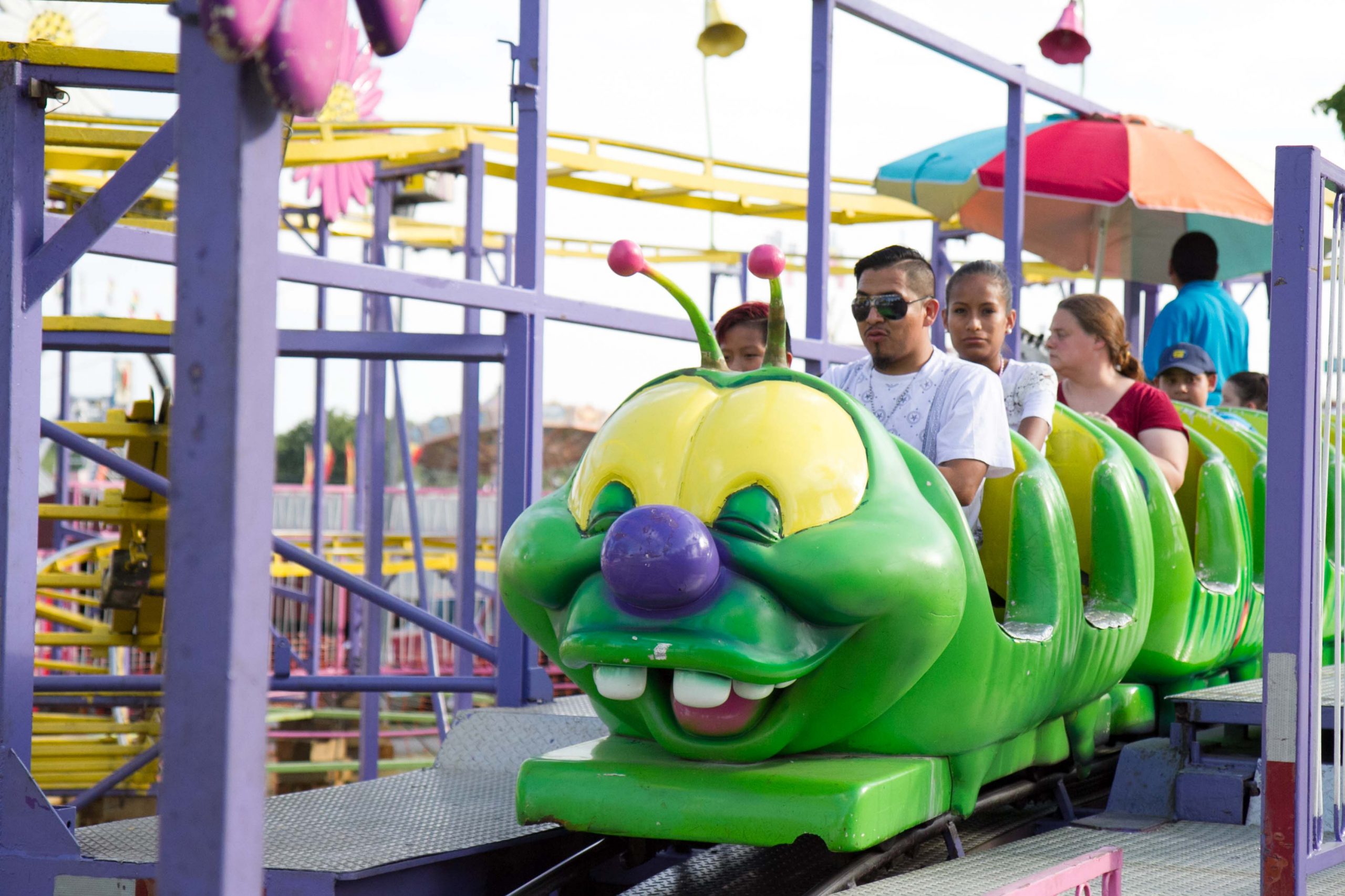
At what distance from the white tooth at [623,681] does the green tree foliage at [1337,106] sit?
11874 millimetres

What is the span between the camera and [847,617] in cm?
228

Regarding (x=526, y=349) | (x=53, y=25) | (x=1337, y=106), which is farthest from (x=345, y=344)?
(x=1337, y=106)

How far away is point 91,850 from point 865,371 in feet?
5.96

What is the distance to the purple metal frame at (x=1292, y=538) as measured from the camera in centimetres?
242

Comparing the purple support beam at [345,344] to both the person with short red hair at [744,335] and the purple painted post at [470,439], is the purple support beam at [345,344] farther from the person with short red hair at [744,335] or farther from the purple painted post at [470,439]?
the purple painted post at [470,439]

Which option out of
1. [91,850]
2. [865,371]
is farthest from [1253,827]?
[91,850]

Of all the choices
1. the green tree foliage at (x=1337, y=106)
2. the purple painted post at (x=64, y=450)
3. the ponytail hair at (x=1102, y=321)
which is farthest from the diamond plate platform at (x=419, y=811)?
the green tree foliage at (x=1337, y=106)

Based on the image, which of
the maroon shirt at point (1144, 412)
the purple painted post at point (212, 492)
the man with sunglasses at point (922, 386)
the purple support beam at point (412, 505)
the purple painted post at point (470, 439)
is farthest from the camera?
the purple support beam at point (412, 505)

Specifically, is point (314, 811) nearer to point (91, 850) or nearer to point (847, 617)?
point (91, 850)

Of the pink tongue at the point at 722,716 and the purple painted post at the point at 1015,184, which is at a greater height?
the purple painted post at the point at 1015,184

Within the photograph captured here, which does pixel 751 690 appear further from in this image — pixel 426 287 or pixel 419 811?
pixel 426 287

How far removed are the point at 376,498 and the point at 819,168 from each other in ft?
10.7

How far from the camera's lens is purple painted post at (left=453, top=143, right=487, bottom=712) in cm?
495

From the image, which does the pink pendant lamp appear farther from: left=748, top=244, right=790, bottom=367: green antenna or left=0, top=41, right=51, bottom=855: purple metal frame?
left=0, top=41, right=51, bottom=855: purple metal frame
